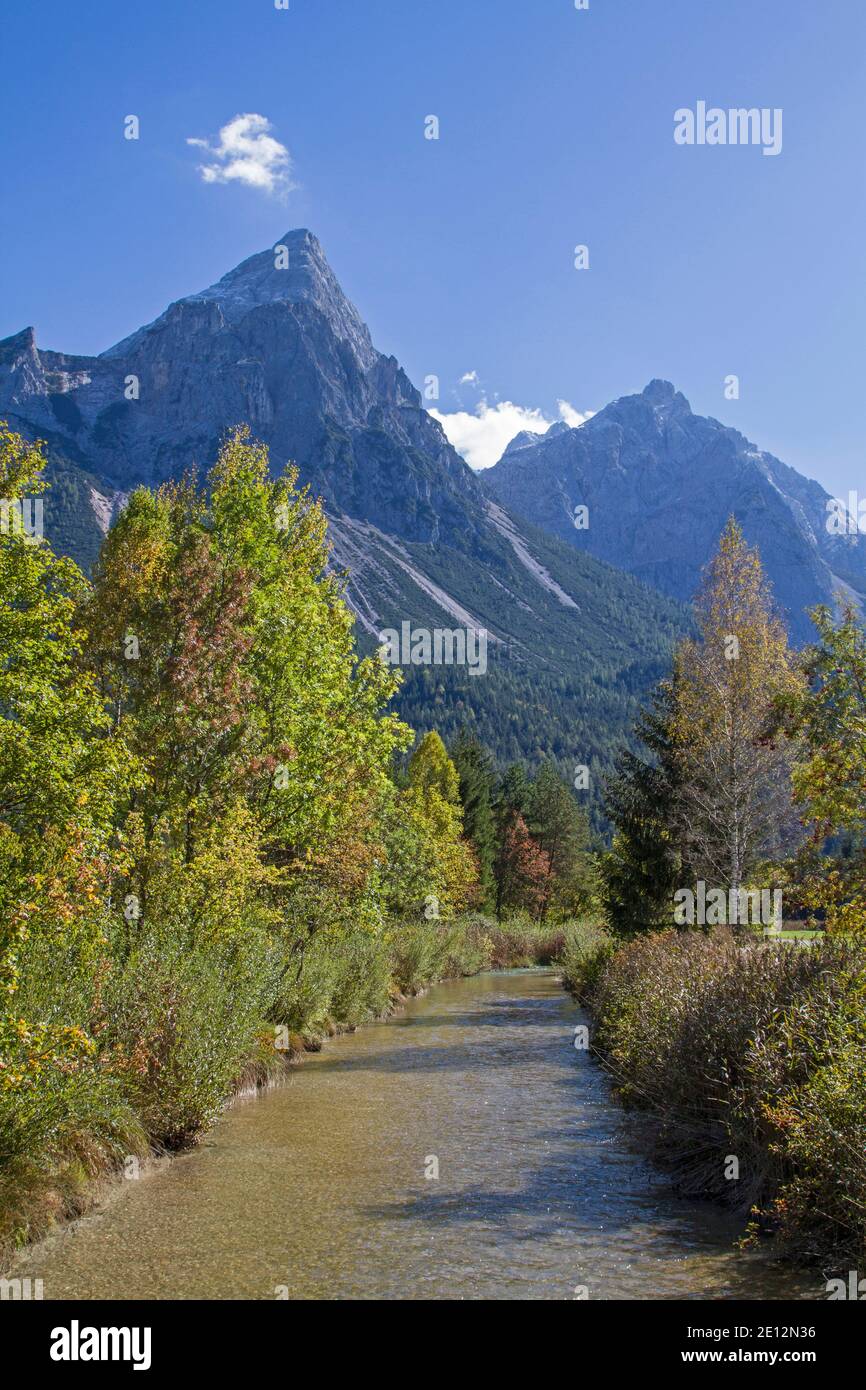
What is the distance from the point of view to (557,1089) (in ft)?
55.5

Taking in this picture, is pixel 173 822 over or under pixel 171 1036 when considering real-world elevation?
over

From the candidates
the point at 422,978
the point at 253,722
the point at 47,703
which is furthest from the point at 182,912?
the point at 422,978

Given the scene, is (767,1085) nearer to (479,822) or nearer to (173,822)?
(173,822)

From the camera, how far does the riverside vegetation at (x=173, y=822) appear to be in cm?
915

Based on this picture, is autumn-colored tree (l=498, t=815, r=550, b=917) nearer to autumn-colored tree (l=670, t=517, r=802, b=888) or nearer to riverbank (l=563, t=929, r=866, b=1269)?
autumn-colored tree (l=670, t=517, r=802, b=888)

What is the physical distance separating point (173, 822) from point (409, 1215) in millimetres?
8436

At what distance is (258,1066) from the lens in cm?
1614

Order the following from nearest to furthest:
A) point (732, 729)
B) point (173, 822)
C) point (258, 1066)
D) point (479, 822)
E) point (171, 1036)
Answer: point (171, 1036) → point (173, 822) → point (258, 1066) → point (732, 729) → point (479, 822)

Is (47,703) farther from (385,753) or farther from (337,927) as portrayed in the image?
(337,927)

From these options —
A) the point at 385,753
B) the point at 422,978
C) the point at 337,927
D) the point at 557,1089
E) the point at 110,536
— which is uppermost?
the point at 110,536

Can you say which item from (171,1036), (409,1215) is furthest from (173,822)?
(409,1215)

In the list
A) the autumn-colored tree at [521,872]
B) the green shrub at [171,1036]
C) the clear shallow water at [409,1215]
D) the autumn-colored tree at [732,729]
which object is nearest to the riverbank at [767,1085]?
the clear shallow water at [409,1215]

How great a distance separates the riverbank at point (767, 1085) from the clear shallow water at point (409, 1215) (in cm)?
39
